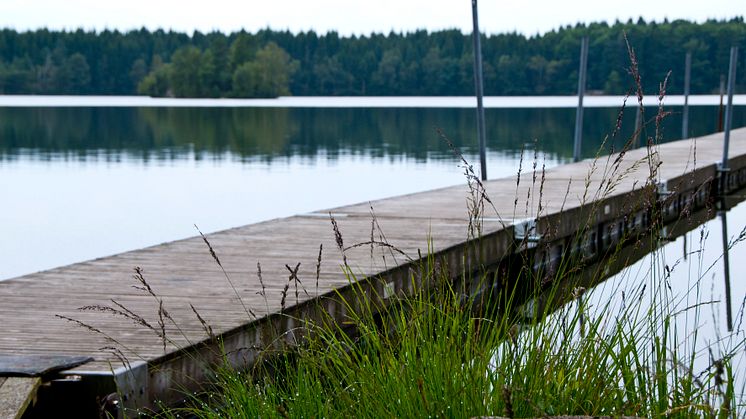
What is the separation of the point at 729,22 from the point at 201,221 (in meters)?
110

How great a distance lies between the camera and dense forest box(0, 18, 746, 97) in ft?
365

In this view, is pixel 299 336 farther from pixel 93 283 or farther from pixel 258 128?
pixel 258 128

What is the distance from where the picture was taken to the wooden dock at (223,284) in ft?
14.5

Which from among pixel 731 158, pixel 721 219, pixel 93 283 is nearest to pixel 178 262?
pixel 93 283

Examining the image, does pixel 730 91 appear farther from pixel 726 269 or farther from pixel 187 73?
pixel 187 73

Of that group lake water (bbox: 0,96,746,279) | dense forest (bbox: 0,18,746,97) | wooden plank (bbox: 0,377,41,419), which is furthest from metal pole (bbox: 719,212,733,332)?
dense forest (bbox: 0,18,746,97)

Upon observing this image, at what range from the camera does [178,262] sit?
7496 millimetres

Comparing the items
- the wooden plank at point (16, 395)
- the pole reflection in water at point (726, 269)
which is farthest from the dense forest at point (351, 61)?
the wooden plank at point (16, 395)

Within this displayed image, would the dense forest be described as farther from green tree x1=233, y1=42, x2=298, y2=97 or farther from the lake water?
the lake water

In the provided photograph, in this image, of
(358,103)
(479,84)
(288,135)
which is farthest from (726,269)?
(358,103)

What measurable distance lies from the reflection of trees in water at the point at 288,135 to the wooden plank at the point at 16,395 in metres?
23.0

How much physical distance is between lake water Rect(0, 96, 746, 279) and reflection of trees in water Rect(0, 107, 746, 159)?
73 millimetres

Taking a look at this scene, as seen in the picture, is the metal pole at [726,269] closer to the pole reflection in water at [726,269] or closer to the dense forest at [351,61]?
the pole reflection in water at [726,269]

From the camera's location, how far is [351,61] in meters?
129
